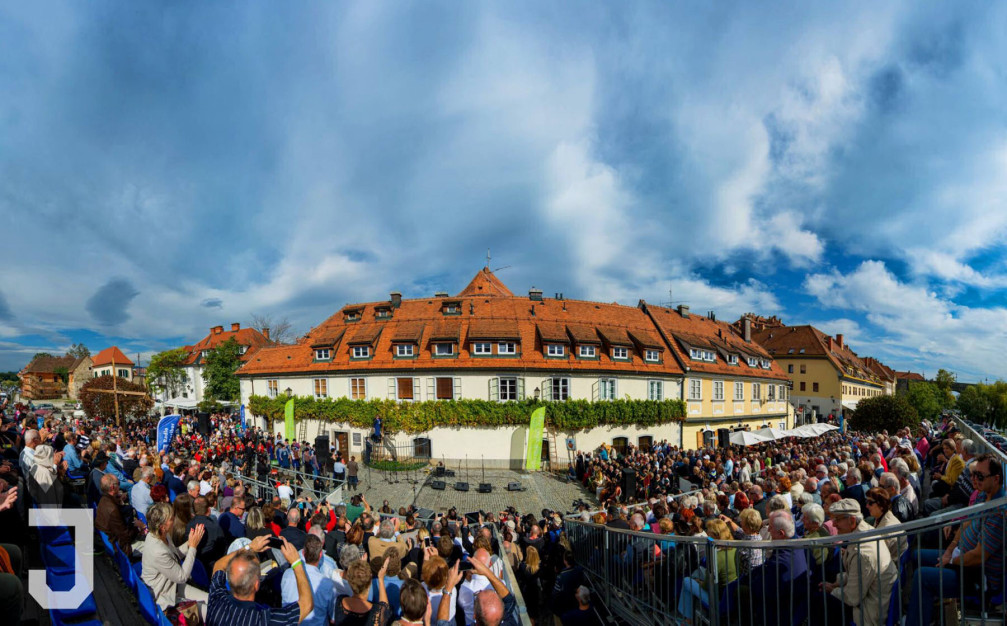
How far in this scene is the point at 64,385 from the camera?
9794 cm

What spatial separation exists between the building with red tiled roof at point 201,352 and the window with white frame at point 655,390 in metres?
38.1

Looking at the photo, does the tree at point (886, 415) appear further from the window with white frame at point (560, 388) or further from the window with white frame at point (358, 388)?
the window with white frame at point (358, 388)

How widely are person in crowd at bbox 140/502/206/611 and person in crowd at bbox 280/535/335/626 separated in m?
1.13

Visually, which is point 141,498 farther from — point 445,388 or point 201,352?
point 201,352

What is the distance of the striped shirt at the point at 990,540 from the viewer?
2.66 meters

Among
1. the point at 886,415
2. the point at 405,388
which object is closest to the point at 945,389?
the point at 886,415

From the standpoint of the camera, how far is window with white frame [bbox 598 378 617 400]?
976 inches

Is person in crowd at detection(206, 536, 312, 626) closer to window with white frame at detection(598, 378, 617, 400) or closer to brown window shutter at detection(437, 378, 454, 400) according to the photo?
brown window shutter at detection(437, 378, 454, 400)

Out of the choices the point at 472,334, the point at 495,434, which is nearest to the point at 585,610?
the point at 495,434

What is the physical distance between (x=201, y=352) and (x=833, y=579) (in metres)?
58.2

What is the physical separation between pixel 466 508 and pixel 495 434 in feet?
23.5

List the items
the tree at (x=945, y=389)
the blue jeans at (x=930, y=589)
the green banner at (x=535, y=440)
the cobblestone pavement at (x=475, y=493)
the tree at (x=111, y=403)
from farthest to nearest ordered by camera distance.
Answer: the tree at (x=945, y=389), the tree at (x=111, y=403), the green banner at (x=535, y=440), the cobblestone pavement at (x=475, y=493), the blue jeans at (x=930, y=589)

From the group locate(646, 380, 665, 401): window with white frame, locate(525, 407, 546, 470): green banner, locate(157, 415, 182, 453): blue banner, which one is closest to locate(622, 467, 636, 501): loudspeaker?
locate(525, 407, 546, 470): green banner

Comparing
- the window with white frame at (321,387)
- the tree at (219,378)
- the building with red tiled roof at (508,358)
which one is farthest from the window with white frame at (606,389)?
the tree at (219,378)
